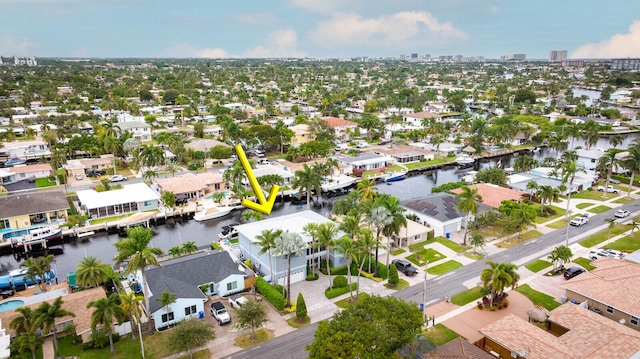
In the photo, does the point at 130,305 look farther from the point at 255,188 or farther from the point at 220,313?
the point at 255,188

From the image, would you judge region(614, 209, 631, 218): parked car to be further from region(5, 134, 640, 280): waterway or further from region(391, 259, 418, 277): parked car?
region(391, 259, 418, 277): parked car

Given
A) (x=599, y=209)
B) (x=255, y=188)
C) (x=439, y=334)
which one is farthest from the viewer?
(x=599, y=209)

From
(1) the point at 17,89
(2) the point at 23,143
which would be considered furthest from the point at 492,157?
(1) the point at 17,89

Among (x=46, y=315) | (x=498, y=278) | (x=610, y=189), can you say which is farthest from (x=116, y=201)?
(x=610, y=189)

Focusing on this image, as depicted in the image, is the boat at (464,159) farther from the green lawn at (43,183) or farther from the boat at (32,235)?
the green lawn at (43,183)

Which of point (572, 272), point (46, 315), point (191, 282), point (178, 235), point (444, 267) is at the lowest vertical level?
point (178, 235)
